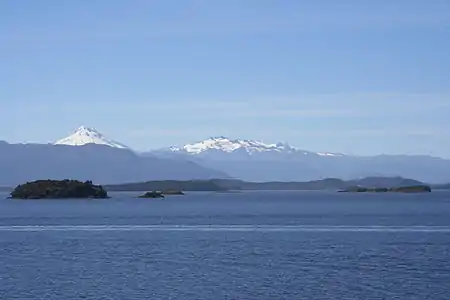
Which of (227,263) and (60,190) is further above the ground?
(60,190)

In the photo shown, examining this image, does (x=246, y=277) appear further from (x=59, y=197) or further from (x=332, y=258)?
(x=59, y=197)

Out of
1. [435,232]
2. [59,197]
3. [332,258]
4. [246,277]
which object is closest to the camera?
[246,277]

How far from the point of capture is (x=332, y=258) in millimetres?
41969

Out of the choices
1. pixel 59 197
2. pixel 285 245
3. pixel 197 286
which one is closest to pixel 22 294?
pixel 197 286

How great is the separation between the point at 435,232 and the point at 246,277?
29.7 metres

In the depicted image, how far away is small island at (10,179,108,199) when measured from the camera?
170 meters

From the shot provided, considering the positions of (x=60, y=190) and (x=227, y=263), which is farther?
(x=60, y=190)

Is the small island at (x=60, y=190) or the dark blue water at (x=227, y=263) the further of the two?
the small island at (x=60, y=190)

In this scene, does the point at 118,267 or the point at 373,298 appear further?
the point at 118,267

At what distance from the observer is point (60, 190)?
17000 centimetres

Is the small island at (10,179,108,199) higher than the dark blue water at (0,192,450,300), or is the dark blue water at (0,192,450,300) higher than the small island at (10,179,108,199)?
the small island at (10,179,108,199)

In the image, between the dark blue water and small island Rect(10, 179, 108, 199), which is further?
small island Rect(10, 179, 108, 199)

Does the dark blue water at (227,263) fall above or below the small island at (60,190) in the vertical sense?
below

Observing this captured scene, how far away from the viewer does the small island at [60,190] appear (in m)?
170
